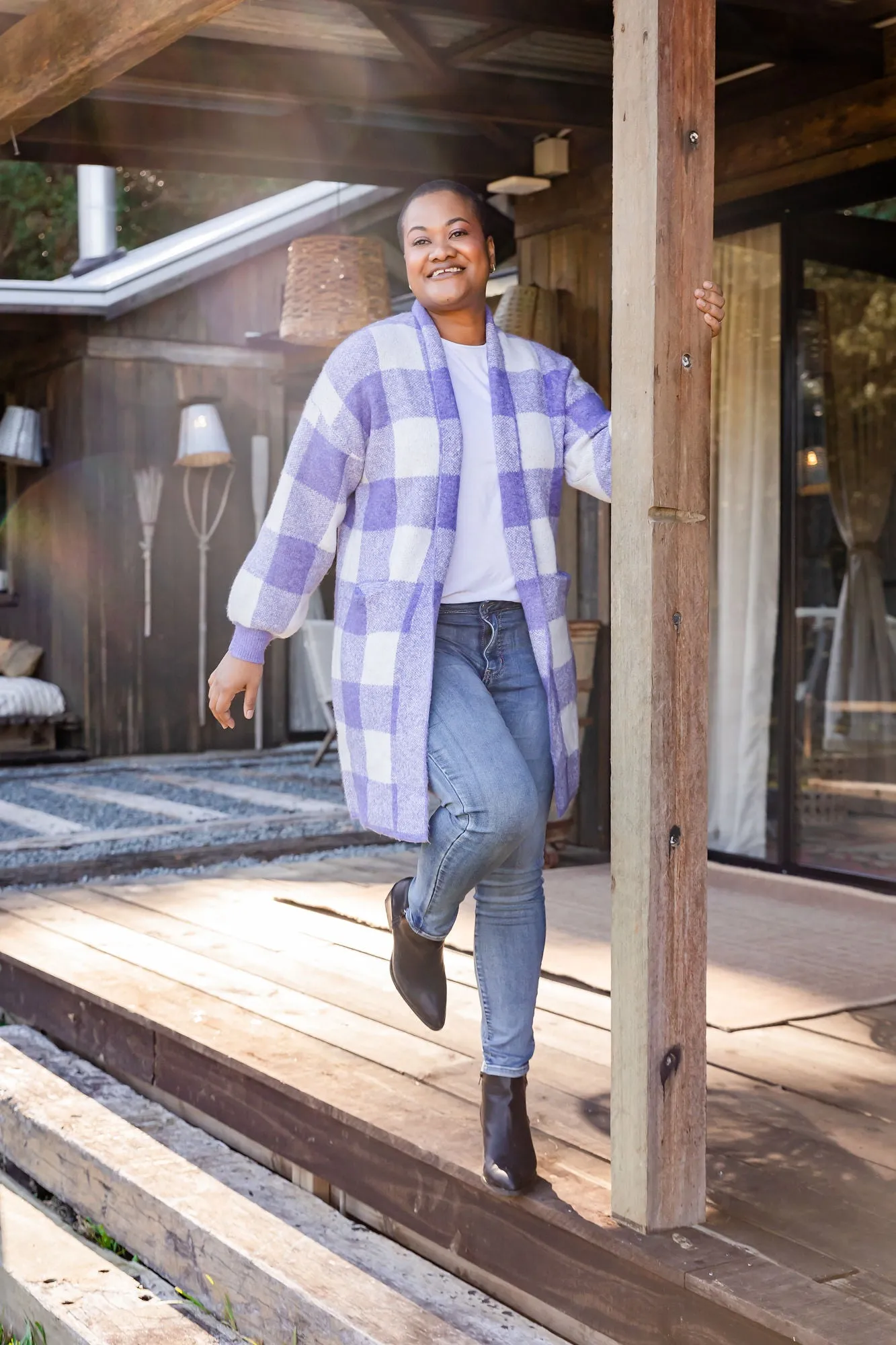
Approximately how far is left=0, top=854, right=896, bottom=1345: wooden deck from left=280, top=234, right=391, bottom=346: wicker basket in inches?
98.2

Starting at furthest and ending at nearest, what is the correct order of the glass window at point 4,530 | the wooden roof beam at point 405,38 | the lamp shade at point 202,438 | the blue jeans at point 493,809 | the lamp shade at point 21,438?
the glass window at point 4,530 < the lamp shade at point 21,438 < the lamp shade at point 202,438 < the wooden roof beam at point 405,38 < the blue jeans at point 493,809

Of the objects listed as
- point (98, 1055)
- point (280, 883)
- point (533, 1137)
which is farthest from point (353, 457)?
point (280, 883)

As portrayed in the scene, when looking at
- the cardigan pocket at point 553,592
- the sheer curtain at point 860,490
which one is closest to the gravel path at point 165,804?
the sheer curtain at point 860,490

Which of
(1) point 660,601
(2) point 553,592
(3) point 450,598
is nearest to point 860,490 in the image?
(2) point 553,592

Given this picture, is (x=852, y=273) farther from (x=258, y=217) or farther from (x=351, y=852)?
(x=258, y=217)

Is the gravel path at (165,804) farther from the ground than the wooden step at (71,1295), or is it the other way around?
the gravel path at (165,804)

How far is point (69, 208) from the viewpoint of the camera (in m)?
20.0

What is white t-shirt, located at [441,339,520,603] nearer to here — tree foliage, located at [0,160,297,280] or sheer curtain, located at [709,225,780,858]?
sheer curtain, located at [709,225,780,858]

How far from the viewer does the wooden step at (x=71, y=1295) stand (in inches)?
96.2

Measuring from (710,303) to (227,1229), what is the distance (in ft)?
5.67

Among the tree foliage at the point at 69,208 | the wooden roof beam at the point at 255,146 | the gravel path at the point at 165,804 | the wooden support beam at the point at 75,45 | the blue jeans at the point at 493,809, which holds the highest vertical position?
the tree foliage at the point at 69,208

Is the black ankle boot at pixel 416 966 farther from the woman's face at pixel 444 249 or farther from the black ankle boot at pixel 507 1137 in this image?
the woman's face at pixel 444 249

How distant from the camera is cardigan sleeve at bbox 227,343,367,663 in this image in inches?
93.4

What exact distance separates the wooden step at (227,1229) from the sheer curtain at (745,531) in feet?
8.53
